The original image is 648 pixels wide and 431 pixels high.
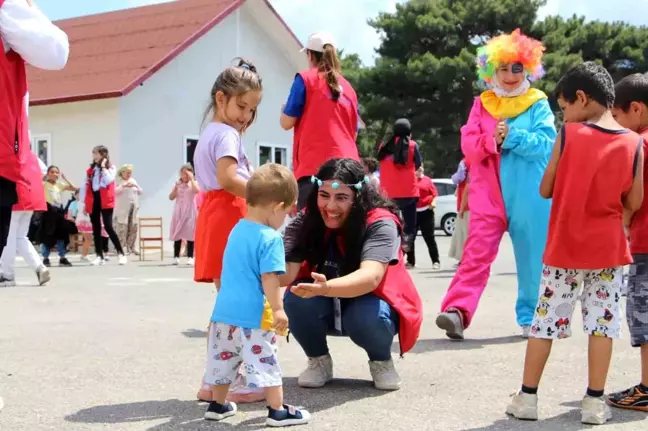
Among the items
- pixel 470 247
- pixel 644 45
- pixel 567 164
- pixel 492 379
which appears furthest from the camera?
pixel 644 45

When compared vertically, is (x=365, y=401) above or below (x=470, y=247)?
below

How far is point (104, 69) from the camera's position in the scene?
21156 millimetres

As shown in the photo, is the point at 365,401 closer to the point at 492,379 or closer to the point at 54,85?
the point at 492,379

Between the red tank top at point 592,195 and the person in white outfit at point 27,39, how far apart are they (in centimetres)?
227

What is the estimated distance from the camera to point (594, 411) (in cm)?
393

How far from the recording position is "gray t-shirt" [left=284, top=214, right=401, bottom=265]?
455cm

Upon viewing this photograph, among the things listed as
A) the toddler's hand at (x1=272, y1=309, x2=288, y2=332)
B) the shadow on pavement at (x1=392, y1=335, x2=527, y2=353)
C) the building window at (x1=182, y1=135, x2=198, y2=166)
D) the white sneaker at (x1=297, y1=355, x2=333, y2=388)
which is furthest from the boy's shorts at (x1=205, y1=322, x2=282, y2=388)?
the building window at (x1=182, y1=135, x2=198, y2=166)

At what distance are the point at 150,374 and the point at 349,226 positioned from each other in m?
1.42

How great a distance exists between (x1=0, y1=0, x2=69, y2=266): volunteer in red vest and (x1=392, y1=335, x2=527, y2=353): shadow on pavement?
2580 millimetres

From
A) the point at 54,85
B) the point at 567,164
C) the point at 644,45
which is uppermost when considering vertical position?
the point at 644,45

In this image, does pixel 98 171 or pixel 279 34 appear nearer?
pixel 98 171

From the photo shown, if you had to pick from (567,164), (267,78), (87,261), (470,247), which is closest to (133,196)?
(87,261)

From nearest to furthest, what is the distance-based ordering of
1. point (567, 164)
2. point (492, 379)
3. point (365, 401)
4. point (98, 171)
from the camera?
point (567, 164) < point (365, 401) < point (492, 379) < point (98, 171)

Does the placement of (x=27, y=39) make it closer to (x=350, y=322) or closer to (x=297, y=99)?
(x=350, y=322)
